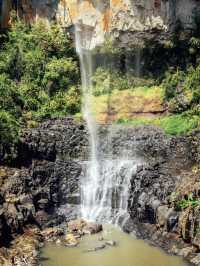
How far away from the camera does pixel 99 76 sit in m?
36.0

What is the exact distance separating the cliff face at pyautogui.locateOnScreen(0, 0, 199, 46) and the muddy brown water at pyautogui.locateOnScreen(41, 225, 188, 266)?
15.6 meters

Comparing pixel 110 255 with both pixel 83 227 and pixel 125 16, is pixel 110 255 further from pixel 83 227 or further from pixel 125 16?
pixel 125 16

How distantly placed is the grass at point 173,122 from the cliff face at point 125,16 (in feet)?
19.0

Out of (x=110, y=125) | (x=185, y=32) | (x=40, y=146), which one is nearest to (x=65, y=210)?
(x=40, y=146)

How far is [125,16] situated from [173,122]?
8.13 meters

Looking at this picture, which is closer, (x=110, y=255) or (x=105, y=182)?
(x=110, y=255)

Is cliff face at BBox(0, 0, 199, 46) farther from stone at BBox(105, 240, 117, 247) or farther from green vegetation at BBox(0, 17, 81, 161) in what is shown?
stone at BBox(105, 240, 117, 247)

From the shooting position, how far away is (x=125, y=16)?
34.0 meters

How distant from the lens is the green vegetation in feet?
109

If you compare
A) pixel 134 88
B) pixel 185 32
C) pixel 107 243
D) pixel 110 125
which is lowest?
pixel 107 243

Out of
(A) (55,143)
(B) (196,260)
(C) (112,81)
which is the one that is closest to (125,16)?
(C) (112,81)

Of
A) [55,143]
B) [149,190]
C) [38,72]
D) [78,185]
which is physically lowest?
[78,185]

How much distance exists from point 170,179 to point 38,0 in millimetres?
17742

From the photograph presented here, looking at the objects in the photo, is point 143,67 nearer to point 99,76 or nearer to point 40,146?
point 99,76
